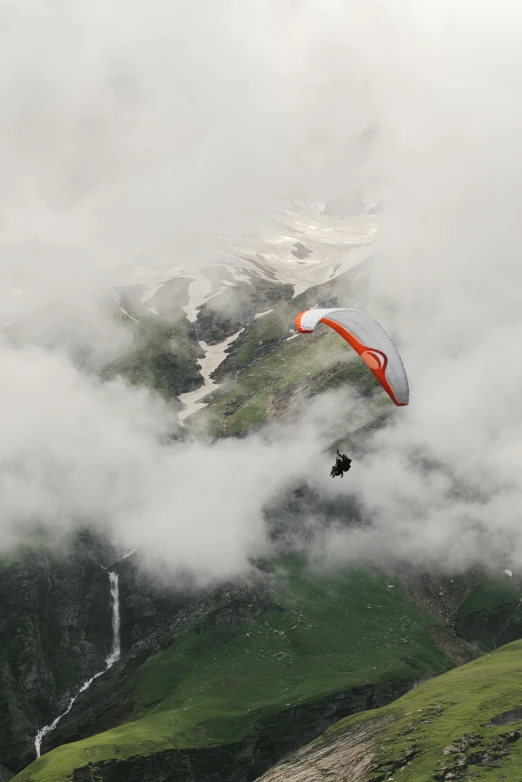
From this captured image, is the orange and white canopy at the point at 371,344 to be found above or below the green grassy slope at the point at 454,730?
above

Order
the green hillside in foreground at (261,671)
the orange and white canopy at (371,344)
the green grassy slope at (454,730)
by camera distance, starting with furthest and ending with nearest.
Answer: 1. the green hillside in foreground at (261,671)
2. the green grassy slope at (454,730)
3. the orange and white canopy at (371,344)

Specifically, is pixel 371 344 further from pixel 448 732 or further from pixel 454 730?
pixel 454 730

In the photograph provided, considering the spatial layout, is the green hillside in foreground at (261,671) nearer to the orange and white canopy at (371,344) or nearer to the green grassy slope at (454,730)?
the green grassy slope at (454,730)

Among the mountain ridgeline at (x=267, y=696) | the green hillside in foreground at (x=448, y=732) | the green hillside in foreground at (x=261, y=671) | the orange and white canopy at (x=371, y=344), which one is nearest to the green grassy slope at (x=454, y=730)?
the green hillside in foreground at (x=448, y=732)

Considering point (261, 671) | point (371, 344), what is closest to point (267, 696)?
point (261, 671)

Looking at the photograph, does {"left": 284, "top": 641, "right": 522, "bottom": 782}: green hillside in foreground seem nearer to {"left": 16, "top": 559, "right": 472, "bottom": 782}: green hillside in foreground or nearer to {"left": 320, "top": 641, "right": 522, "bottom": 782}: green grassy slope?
{"left": 320, "top": 641, "right": 522, "bottom": 782}: green grassy slope

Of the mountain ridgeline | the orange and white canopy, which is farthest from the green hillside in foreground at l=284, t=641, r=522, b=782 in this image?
the orange and white canopy
